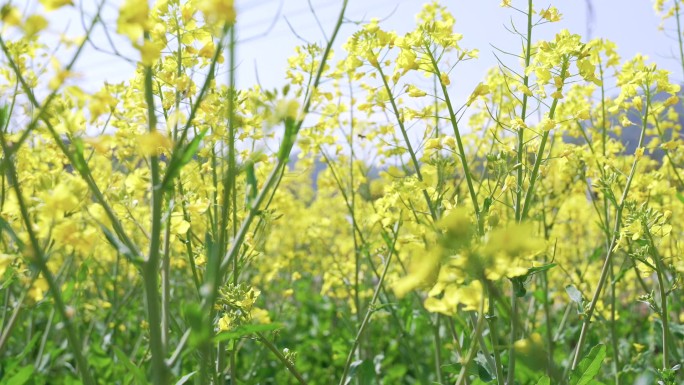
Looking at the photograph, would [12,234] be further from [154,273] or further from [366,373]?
[366,373]

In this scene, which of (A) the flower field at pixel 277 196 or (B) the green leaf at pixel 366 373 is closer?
(A) the flower field at pixel 277 196

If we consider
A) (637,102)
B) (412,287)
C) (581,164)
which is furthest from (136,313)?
(412,287)

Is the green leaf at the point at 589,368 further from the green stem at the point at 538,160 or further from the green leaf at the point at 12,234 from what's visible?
the green leaf at the point at 12,234

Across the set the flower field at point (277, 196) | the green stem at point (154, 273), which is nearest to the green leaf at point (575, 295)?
the flower field at point (277, 196)

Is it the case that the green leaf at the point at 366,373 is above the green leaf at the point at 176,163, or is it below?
below

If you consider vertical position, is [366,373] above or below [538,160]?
below

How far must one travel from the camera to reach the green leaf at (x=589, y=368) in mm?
2100

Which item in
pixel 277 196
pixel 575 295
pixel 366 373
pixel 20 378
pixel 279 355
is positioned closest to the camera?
pixel 279 355

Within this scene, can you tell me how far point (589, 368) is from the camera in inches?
84.2

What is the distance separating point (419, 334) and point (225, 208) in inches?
174

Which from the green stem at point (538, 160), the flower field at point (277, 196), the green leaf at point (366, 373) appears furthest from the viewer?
the green leaf at point (366, 373)

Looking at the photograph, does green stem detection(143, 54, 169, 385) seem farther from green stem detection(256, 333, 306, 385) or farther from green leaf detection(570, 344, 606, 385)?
green leaf detection(570, 344, 606, 385)

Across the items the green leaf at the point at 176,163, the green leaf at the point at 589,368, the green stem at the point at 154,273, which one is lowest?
the green leaf at the point at 589,368

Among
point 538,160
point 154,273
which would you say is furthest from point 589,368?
point 154,273
